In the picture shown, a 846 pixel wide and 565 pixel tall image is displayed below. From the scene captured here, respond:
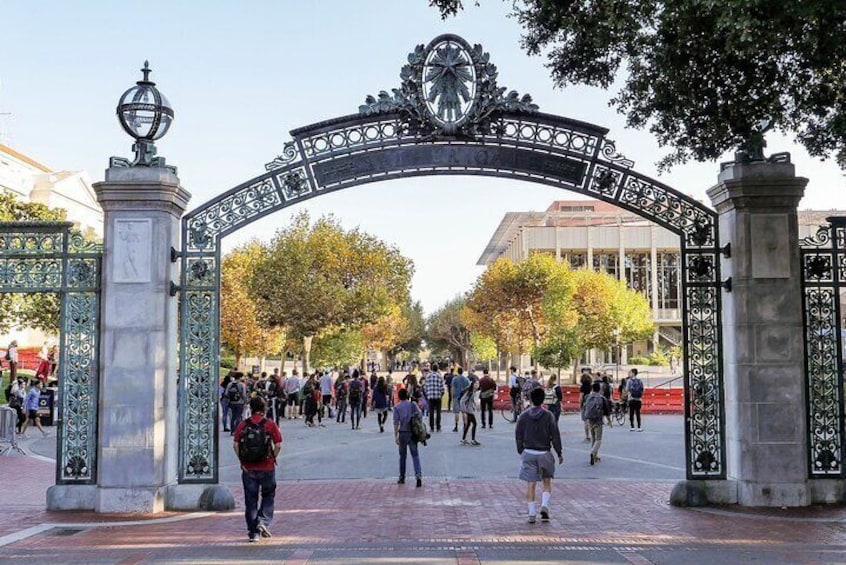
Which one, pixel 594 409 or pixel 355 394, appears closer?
pixel 594 409

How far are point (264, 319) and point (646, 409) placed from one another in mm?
20174

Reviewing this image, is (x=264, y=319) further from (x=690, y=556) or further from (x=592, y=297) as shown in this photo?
(x=690, y=556)

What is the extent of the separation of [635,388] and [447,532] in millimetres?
13560

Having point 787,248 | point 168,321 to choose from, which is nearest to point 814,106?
point 787,248

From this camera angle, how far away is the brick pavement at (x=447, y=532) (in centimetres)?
768

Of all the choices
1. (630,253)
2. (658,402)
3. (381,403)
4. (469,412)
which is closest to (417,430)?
(469,412)

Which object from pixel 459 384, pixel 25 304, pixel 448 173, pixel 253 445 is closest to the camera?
pixel 253 445

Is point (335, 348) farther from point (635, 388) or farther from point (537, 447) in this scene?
point (537, 447)

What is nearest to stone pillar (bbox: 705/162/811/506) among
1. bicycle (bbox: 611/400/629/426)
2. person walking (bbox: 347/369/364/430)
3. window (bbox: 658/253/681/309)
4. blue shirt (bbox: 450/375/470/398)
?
blue shirt (bbox: 450/375/470/398)

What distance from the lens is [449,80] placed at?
35.0 ft

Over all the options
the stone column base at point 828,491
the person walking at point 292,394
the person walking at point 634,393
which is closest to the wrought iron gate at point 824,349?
the stone column base at point 828,491

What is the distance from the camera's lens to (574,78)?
36.1 feet

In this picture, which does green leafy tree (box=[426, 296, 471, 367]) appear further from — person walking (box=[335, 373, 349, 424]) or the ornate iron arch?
the ornate iron arch

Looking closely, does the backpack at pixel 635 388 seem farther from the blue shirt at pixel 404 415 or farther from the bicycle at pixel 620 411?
the blue shirt at pixel 404 415
